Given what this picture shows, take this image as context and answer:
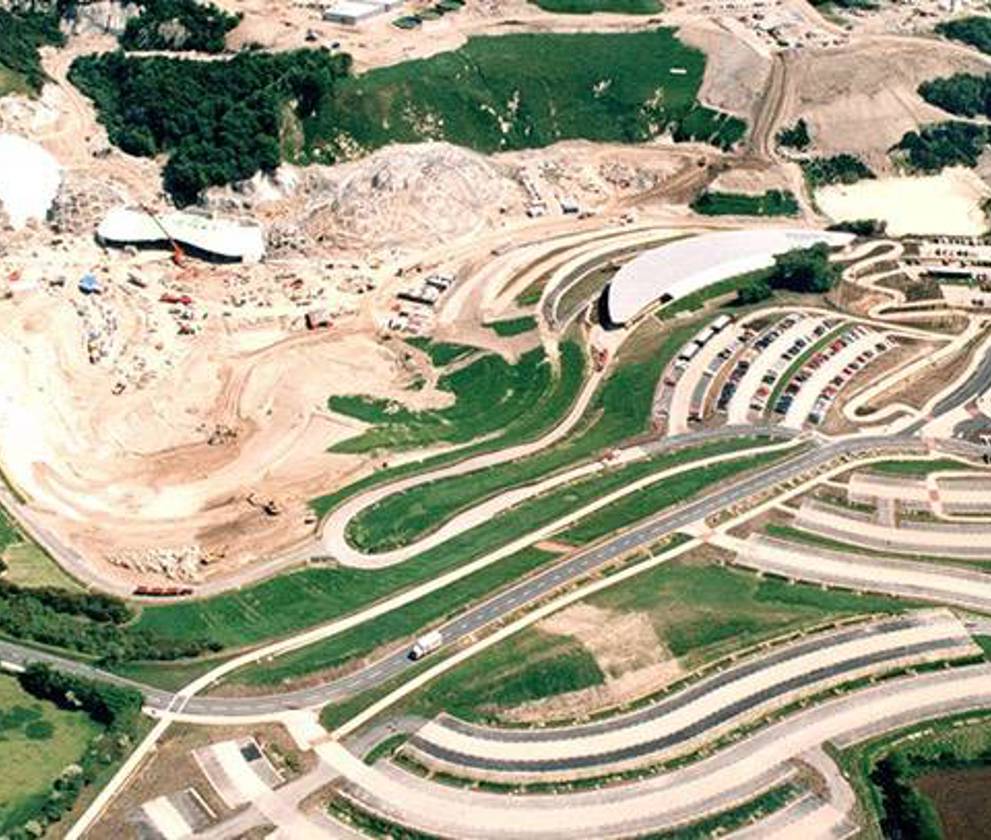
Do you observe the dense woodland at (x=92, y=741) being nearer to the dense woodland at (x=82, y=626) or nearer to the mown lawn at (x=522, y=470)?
the dense woodland at (x=82, y=626)

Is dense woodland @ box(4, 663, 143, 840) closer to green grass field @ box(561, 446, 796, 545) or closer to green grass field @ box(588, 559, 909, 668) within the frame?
Answer: green grass field @ box(588, 559, 909, 668)

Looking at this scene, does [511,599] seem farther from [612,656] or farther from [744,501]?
[744,501]

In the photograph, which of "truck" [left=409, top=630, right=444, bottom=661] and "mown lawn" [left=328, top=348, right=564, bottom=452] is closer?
"truck" [left=409, top=630, right=444, bottom=661]

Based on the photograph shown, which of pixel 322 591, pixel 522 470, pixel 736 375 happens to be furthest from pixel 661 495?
pixel 322 591

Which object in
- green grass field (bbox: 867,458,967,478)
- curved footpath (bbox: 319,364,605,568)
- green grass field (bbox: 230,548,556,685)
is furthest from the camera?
green grass field (bbox: 867,458,967,478)

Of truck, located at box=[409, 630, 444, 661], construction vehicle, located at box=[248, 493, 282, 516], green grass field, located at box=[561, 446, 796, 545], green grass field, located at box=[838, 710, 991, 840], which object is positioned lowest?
green grass field, located at box=[838, 710, 991, 840]

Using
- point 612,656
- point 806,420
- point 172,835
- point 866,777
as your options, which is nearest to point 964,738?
point 866,777

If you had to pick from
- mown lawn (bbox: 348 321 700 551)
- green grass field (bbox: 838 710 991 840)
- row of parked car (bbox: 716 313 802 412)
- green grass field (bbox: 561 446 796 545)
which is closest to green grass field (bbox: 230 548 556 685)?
green grass field (bbox: 561 446 796 545)

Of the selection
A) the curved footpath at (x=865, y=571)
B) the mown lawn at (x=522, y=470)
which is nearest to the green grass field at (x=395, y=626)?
the mown lawn at (x=522, y=470)
